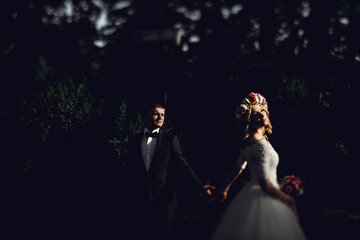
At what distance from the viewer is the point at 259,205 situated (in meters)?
3.94

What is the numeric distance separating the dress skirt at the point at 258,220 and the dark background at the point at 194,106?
308 centimetres

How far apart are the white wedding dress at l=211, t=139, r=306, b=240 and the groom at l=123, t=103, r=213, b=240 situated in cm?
54

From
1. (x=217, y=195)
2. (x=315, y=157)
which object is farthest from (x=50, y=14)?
(x=217, y=195)

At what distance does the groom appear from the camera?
429cm

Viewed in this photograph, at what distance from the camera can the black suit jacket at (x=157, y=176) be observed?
4.30 meters

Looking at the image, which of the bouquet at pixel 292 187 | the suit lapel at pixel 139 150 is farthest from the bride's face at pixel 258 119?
the suit lapel at pixel 139 150

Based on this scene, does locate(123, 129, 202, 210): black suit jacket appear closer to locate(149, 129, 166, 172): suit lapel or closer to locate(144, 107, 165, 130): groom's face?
locate(149, 129, 166, 172): suit lapel

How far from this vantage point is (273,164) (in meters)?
4.20

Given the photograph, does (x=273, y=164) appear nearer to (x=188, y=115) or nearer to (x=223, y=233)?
(x=223, y=233)

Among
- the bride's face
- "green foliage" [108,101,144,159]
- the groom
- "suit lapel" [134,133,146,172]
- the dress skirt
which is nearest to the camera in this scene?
the dress skirt

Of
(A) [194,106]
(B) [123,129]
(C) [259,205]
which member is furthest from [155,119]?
(A) [194,106]

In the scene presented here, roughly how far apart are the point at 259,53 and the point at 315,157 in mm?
5561

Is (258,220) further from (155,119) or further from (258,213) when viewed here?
(155,119)

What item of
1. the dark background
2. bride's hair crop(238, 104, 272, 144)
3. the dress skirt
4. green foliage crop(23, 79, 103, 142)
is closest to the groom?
the dress skirt
